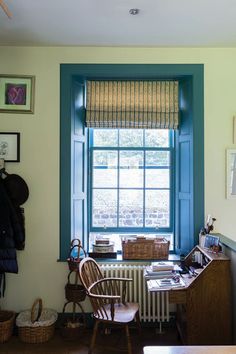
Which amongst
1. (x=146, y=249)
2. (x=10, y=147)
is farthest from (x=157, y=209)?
(x=10, y=147)

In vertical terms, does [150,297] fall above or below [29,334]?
above

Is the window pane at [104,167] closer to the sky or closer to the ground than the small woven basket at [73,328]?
closer to the sky

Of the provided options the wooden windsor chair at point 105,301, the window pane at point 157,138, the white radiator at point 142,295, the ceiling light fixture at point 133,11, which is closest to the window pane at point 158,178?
the window pane at point 157,138

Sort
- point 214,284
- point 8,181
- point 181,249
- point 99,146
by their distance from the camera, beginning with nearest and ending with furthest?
1. point 214,284
2. point 8,181
3. point 181,249
4. point 99,146

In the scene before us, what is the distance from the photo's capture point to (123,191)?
3807mm

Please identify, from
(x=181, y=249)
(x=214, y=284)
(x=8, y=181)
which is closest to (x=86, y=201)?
(x=8, y=181)

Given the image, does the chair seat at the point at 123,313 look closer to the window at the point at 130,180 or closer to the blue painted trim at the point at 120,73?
the blue painted trim at the point at 120,73

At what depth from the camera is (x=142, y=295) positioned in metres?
3.28

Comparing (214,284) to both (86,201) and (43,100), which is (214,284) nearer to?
(86,201)

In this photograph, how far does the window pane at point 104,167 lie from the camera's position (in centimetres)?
381

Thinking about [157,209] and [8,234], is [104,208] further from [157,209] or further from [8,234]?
[8,234]

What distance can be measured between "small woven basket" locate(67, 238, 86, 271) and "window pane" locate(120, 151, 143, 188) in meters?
0.88

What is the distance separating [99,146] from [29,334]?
2.08 m

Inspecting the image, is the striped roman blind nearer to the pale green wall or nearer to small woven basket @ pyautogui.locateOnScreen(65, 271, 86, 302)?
the pale green wall
